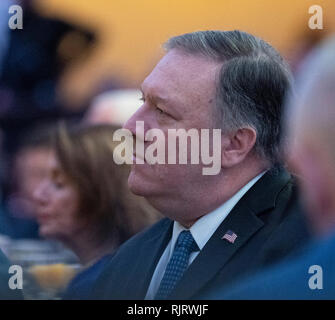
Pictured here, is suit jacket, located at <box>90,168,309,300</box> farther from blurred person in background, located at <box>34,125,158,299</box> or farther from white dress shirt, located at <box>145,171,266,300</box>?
blurred person in background, located at <box>34,125,158,299</box>

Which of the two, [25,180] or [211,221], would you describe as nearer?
[211,221]

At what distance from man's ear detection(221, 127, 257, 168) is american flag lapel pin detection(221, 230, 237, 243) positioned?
0.75ft

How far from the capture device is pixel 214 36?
89.4 inches

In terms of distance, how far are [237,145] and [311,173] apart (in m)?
0.28

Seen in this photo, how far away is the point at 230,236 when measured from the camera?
2209 mm

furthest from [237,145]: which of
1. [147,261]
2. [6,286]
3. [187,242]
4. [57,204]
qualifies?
[6,286]

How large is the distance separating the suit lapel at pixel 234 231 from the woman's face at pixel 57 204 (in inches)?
22.4

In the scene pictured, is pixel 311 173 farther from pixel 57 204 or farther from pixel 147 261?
pixel 57 204

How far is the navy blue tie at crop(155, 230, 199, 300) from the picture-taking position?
Result: 7.37 feet

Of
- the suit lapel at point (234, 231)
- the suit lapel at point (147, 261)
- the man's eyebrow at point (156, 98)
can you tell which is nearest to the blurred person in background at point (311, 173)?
the suit lapel at point (234, 231)

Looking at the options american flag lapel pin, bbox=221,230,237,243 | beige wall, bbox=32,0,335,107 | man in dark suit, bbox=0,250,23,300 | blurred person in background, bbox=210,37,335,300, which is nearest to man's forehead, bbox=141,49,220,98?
beige wall, bbox=32,0,335,107

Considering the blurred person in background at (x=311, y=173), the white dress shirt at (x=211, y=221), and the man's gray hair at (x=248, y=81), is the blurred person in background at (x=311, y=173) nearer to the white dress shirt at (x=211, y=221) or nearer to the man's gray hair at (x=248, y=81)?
the man's gray hair at (x=248, y=81)

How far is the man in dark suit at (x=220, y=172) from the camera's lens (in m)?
2.21
